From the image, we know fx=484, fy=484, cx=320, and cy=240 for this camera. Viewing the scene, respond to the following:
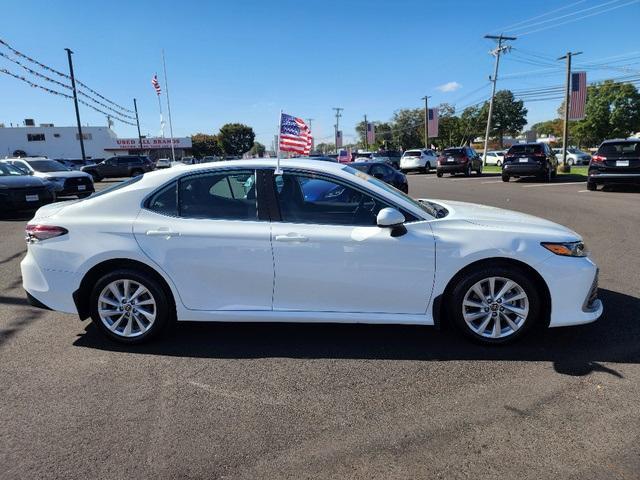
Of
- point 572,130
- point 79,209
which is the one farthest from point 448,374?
point 572,130

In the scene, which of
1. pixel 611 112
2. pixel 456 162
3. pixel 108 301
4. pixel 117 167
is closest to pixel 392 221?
pixel 108 301

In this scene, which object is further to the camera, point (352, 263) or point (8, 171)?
point (8, 171)

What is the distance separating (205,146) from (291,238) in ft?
324

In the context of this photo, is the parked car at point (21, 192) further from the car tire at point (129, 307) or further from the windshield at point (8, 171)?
the car tire at point (129, 307)

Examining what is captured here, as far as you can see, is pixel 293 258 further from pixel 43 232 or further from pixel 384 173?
pixel 384 173

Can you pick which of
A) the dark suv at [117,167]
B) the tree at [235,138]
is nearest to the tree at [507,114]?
the tree at [235,138]

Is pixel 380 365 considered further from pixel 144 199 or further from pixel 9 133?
pixel 9 133

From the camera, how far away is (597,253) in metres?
7.08

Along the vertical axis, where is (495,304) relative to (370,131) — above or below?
below

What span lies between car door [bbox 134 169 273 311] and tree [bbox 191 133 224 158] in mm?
92932

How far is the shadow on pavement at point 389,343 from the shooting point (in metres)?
3.76

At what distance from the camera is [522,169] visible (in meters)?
20.7

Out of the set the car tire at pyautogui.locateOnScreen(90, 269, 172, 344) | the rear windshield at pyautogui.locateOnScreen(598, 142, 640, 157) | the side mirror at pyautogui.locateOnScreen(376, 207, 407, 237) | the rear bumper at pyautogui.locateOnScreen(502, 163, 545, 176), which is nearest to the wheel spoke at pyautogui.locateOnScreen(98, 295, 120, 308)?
the car tire at pyautogui.locateOnScreen(90, 269, 172, 344)

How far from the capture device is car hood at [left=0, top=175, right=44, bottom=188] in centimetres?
1223
